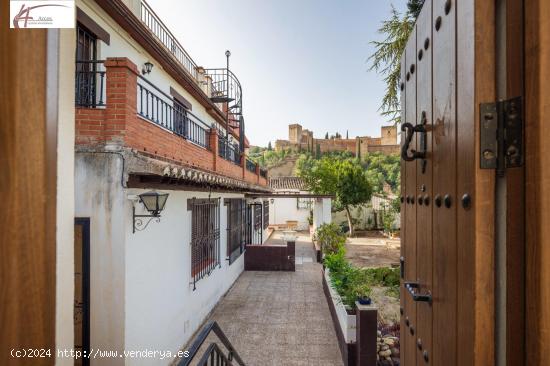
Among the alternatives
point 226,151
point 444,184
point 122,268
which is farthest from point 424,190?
point 226,151

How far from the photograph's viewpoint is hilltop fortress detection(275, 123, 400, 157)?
229 feet

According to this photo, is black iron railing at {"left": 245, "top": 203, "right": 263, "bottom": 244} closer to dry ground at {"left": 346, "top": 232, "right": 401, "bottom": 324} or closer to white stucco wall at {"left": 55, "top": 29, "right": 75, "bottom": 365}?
dry ground at {"left": 346, "top": 232, "right": 401, "bottom": 324}

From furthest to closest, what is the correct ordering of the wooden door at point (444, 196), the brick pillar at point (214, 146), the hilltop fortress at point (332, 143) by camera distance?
1. the hilltop fortress at point (332, 143)
2. the brick pillar at point (214, 146)
3. the wooden door at point (444, 196)

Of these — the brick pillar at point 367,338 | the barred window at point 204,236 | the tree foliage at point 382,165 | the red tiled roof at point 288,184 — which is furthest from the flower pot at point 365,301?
the tree foliage at point 382,165

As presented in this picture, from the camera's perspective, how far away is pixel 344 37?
931 centimetres

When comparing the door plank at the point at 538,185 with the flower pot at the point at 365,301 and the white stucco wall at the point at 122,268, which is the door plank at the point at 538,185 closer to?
the white stucco wall at the point at 122,268

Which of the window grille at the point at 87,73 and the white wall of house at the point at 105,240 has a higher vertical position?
the window grille at the point at 87,73

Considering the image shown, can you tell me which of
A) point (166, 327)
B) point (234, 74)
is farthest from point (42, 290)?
Result: point (234, 74)

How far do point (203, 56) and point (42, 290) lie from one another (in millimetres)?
12352

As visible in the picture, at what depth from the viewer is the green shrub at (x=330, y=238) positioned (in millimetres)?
11938

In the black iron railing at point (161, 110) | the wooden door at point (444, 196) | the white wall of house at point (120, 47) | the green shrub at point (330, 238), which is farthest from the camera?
the green shrub at point (330, 238)

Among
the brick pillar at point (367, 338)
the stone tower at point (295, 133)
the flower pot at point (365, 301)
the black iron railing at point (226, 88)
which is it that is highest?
the stone tower at point (295, 133)

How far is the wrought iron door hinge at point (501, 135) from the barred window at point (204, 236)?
5.74 metres

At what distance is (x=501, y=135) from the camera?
990 mm
